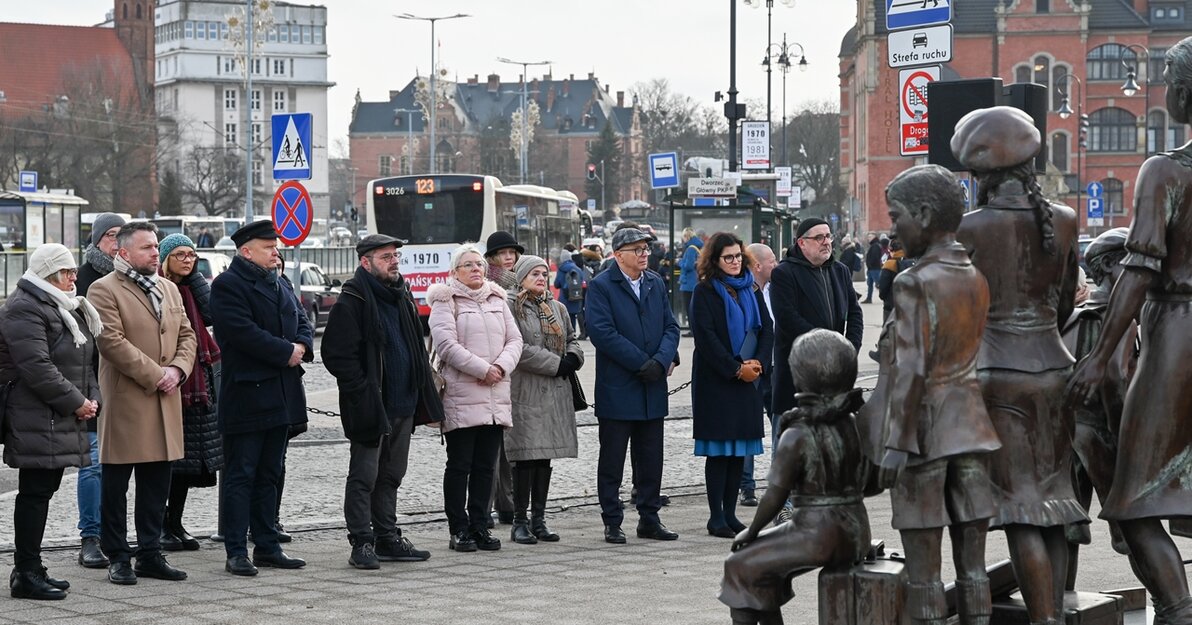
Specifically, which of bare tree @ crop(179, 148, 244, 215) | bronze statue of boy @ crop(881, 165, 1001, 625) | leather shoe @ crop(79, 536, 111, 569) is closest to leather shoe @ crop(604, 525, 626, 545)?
leather shoe @ crop(79, 536, 111, 569)

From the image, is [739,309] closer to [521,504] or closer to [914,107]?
[521,504]

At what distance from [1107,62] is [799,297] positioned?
293 feet

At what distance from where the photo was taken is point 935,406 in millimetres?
5715

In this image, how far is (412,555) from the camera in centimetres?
982

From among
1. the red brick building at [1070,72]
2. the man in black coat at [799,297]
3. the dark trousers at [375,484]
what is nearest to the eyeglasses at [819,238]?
the man in black coat at [799,297]

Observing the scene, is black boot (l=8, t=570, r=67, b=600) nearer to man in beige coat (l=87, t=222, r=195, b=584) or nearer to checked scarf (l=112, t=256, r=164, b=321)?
man in beige coat (l=87, t=222, r=195, b=584)

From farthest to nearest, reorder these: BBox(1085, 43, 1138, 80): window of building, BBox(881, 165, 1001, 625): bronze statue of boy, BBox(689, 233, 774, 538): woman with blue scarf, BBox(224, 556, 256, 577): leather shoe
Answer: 1. BBox(1085, 43, 1138, 80): window of building
2. BBox(689, 233, 774, 538): woman with blue scarf
3. BBox(224, 556, 256, 577): leather shoe
4. BBox(881, 165, 1001, 625): bronze statue of boy

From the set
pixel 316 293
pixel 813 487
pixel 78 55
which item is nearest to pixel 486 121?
pixel 78 55

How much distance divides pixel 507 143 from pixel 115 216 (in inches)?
4530

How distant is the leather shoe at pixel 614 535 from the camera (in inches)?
401

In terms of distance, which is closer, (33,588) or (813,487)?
(813,487)

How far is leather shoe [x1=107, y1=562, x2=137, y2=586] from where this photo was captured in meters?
8.92

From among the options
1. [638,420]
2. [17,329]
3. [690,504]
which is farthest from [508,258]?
[17,329]

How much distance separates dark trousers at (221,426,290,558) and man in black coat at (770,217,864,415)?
335cm
